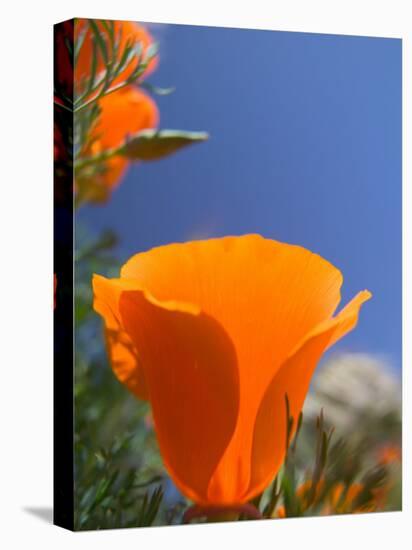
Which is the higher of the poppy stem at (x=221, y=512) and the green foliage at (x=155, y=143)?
the green foliage at (x=155, y=143)

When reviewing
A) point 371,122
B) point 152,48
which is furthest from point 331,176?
point 152,48

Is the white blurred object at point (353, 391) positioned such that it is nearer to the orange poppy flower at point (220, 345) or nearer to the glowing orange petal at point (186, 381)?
the orange poppy flower at point (220, 345)

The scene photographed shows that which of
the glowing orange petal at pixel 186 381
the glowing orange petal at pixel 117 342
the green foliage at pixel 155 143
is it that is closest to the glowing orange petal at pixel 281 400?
the glowing orange petal at pixel 186 381

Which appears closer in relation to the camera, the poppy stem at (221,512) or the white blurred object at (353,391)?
the poppy stem at (221,512)

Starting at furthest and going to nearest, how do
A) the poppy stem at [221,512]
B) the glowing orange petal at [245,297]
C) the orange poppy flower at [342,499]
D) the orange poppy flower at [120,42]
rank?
the orange poppy flower at [342,499]
the poppy stem at [221,512]
the glowing orange petal at [245,297]
the orange poppy flower at [120,42]

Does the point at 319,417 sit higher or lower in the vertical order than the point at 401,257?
lower

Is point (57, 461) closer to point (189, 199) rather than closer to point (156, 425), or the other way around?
point (156, 425)
